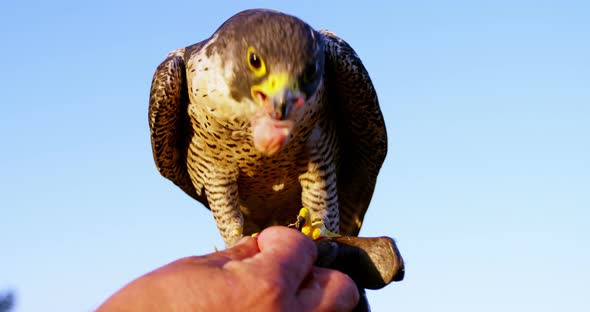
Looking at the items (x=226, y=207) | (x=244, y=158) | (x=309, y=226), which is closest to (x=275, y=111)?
(x=244, y=158)

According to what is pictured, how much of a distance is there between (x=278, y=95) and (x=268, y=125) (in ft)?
0.63

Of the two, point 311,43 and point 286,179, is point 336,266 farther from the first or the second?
point 286,179

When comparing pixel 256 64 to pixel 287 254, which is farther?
pixel 256 64

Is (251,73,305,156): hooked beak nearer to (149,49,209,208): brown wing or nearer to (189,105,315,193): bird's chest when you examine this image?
(189,105,315,193): bird's chest

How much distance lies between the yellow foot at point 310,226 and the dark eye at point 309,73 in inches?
47.9

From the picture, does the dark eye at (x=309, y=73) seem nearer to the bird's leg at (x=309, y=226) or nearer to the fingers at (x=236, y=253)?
the bird's leg at (x=309, y=226)

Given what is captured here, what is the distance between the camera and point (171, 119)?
5.98 meters

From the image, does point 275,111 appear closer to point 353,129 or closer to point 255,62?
point 255,62

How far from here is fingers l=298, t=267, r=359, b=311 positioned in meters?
2.50

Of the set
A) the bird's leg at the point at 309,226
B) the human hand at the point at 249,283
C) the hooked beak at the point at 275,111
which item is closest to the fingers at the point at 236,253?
the human hand at the point at 249,283

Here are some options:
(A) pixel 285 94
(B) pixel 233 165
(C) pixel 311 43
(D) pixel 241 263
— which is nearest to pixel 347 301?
(D) pixel 241 263

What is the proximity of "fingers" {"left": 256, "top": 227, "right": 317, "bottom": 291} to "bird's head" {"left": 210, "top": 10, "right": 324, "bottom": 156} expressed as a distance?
1635 mm

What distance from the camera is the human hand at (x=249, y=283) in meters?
2.06

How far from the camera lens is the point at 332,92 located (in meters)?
6.09
